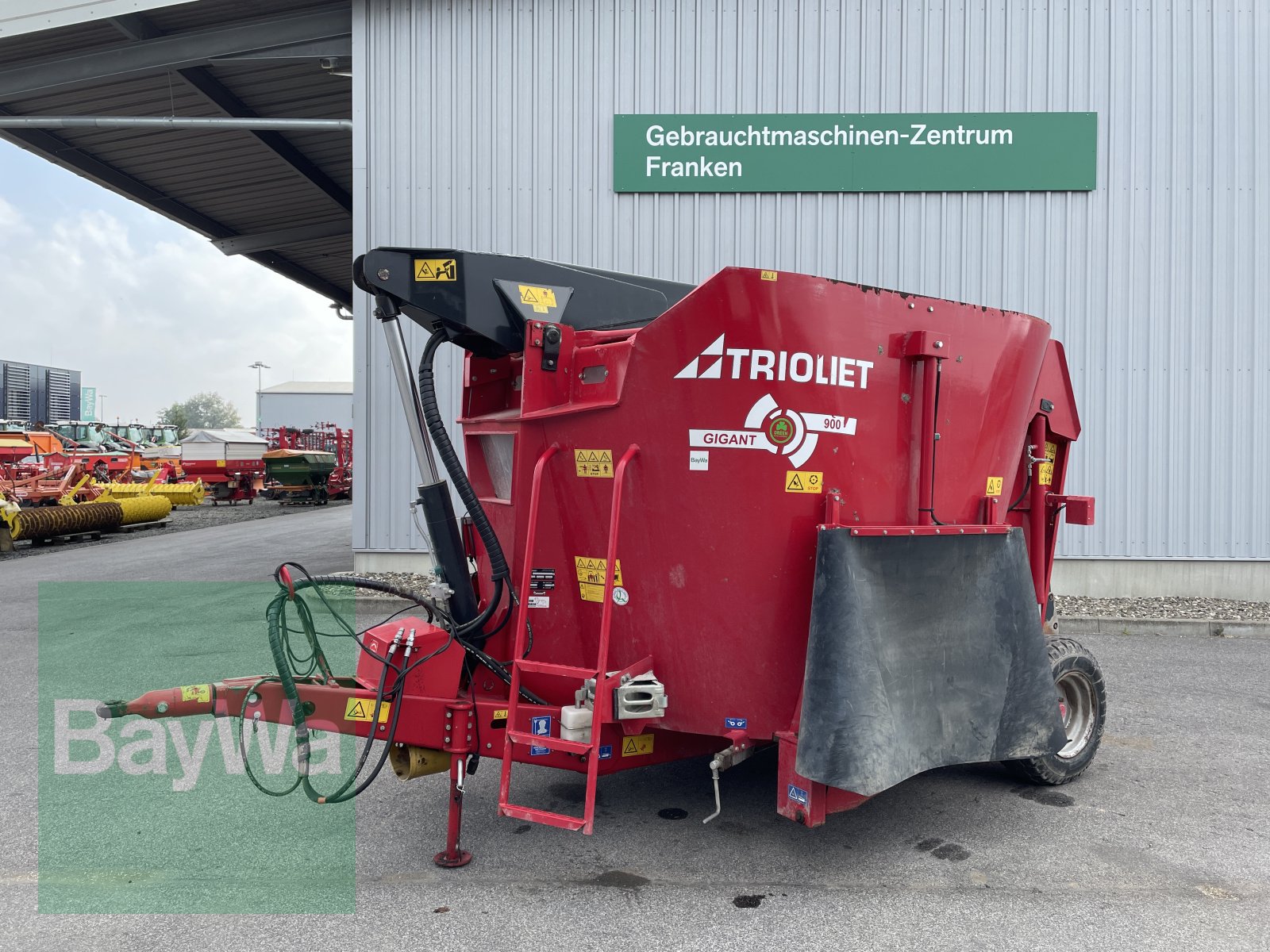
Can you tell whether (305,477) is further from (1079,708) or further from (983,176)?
(1079,708)

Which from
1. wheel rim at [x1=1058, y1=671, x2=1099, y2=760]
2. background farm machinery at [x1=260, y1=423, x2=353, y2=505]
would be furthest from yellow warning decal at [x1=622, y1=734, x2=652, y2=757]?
background farm machinery at [x1=260, y1=423, x2=353, y2=505]

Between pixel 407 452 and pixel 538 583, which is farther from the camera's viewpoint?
pixel 407 452

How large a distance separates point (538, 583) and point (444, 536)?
Result: 21.3 inches

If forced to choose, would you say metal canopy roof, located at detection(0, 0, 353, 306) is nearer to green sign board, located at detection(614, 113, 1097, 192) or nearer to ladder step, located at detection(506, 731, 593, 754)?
green sign board, located at detection(614, 113, 1097, 192)

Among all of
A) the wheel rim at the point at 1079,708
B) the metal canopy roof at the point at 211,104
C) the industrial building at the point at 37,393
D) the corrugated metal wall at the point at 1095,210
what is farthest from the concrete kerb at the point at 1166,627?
the industrial building at the point at 37,393

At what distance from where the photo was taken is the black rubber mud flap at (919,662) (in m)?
3.47

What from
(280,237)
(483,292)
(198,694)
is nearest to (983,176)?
(483,292)

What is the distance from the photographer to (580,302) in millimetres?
4238

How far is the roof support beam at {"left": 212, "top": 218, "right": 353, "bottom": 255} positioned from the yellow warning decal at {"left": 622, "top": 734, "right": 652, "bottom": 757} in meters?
17.1

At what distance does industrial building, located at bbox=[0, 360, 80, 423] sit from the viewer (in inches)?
2436

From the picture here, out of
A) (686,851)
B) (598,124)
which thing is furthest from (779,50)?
(686,851)

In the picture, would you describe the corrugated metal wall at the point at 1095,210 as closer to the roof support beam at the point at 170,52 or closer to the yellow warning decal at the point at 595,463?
the roof support beam at the point at 170,52

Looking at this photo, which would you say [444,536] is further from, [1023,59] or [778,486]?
[1023,59]

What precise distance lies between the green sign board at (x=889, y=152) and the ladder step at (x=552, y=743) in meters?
7.36
